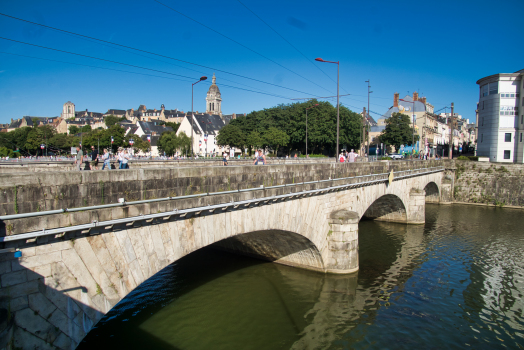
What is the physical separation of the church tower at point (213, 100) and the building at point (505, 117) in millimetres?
90378

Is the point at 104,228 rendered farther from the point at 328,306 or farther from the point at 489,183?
the point at 489,183

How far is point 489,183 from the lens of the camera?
4003 centimetres

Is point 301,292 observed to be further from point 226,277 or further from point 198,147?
point 198,147

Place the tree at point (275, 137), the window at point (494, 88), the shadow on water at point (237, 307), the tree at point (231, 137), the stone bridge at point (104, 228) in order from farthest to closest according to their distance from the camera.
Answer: the tree at point (231, 137), the tree at point (275, 137), the window at point (494, 88), the shadow on water at point (237, 307), the stone bridge at point (104, 228)

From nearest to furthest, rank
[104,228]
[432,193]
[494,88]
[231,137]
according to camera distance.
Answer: [104,228] < [432,193] < [494,88] < [231,137]

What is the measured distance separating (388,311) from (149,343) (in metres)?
8.54

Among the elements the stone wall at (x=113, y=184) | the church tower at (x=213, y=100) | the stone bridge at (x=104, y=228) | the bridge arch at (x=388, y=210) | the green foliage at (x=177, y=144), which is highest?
the church tower at (x=213, y=100)

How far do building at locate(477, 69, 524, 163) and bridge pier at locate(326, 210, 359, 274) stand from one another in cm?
4122

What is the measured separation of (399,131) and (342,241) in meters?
61.9

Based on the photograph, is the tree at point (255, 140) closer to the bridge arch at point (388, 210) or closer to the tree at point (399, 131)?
the tree at point (399, 131)

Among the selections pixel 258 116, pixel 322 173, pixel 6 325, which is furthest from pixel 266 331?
pixel 258 116

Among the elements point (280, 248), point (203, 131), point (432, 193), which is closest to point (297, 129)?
point (432, 193)

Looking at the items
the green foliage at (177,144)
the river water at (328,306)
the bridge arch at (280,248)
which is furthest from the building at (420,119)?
the bridge arch at (280,248)

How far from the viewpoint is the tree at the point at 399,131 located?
70625 mm
